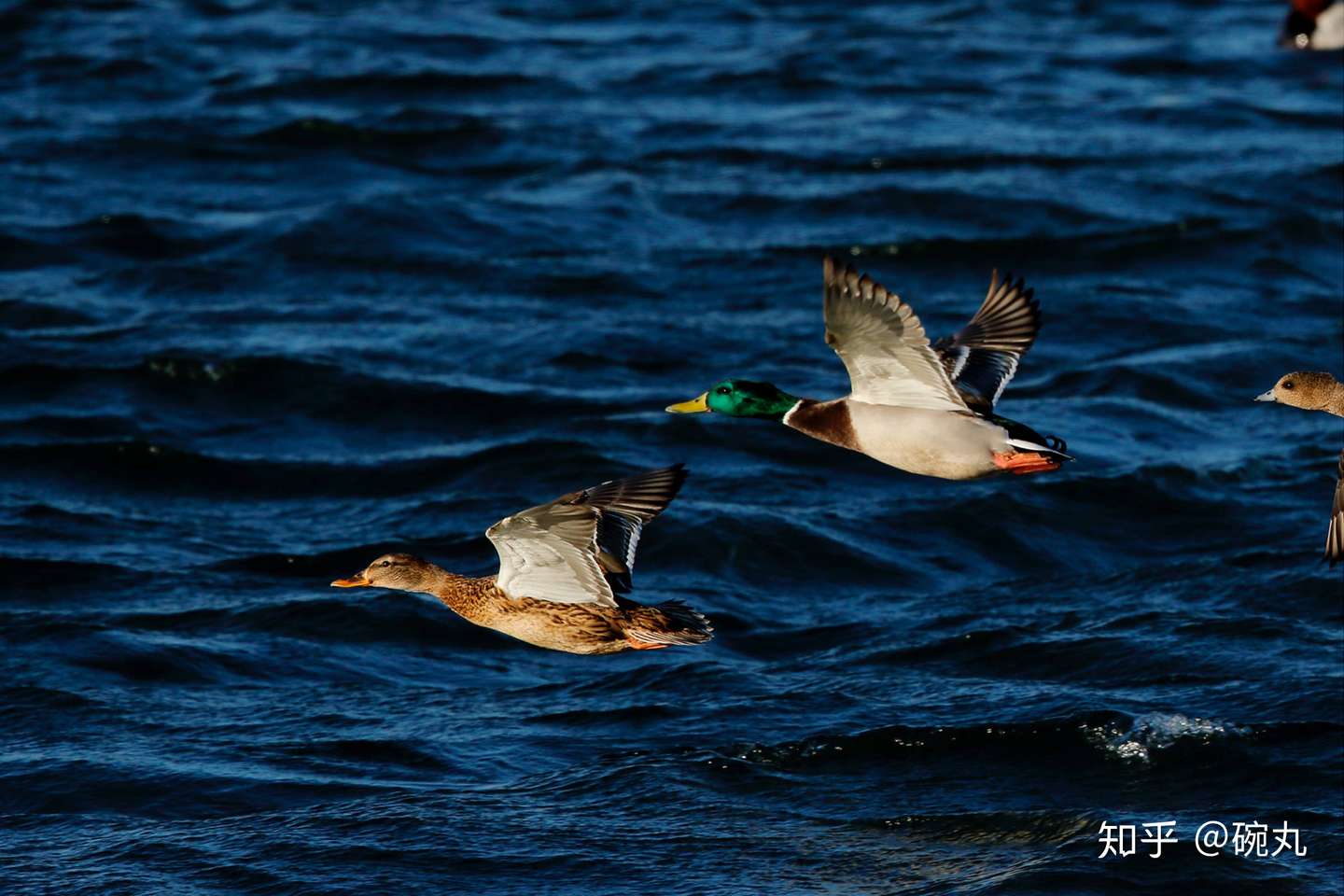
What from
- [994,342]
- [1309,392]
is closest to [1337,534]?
[1309,392]

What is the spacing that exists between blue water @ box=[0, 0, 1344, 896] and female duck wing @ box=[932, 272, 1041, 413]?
2.10m

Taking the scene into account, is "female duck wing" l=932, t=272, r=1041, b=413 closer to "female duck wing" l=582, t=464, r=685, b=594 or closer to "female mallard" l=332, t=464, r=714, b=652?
"female duck wing" l=582, t=464, r=685, b=594

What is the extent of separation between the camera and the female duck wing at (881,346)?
24.5 feet

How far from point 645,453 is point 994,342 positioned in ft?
18.9

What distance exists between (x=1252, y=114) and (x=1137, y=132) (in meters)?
1.57

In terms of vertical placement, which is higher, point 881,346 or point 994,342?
point 881,346

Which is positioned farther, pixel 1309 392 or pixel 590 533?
pixel 1309 392

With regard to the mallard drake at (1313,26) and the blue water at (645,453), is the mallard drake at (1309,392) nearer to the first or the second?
the blue water at (645,453)
